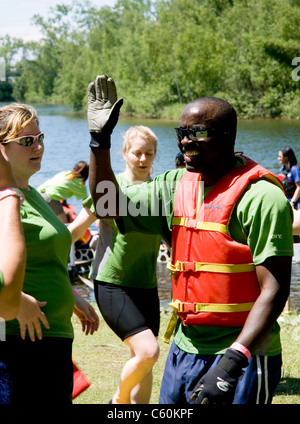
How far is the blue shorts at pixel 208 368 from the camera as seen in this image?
2.57 metres

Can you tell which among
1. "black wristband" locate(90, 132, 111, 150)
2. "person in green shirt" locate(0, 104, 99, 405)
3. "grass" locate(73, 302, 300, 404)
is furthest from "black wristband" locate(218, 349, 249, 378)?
"grass" locate(73, 302, 300, 404)

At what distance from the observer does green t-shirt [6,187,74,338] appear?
2.84 meters

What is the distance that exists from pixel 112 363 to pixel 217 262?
10.3 feet

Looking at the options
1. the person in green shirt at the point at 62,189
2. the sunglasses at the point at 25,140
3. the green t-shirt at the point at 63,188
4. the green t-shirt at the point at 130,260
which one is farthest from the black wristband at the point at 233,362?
the green t-shirt at the point at 63,188

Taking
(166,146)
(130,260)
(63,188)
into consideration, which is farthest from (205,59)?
(130,260)

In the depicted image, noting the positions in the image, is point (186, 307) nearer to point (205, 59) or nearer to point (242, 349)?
point (242, 349)

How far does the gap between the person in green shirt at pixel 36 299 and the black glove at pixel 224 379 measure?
0.72 meters

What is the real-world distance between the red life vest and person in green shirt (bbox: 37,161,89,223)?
6.25 meters

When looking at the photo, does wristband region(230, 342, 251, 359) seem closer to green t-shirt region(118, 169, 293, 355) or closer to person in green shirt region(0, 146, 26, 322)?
green t-shirt region(118, 169, 293, 355)

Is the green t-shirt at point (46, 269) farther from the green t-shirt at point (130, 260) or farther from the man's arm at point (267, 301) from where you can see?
the green t-shirt at point (130, 260)

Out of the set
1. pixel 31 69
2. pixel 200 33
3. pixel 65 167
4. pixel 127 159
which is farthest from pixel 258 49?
pixel 31 69

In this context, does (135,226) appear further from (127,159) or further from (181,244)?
(127,159)
